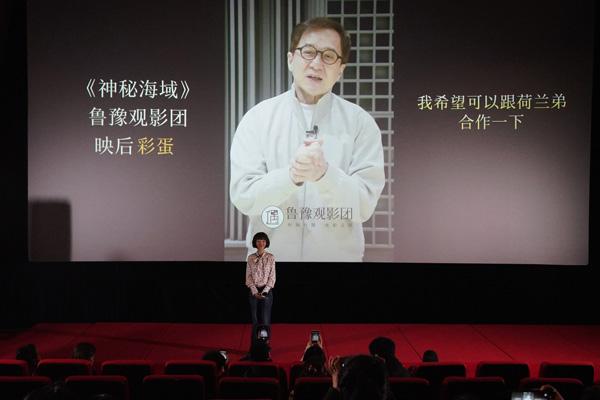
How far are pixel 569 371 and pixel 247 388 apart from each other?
6.88ft

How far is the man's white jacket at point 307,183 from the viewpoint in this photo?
23.8 ft

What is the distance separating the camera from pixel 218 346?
6.89 metres

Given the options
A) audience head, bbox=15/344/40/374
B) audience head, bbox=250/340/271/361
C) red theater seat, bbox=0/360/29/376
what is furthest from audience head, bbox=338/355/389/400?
audience head, bbox=15/344/40/374

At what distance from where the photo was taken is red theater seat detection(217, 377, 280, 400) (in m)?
3.55

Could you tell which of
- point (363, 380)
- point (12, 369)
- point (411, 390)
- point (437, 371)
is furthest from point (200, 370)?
point (363, 380)

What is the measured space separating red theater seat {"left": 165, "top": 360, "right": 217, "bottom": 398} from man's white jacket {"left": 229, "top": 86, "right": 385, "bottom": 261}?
3269 mm

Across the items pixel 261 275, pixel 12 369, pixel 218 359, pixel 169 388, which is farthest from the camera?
pixel 261 275

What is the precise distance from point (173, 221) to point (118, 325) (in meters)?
1.41

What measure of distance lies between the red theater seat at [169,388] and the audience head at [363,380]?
1464mm

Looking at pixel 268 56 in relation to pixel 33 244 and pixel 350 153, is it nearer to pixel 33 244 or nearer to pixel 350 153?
pixel 350 153

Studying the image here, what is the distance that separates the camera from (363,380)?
7.38 ft

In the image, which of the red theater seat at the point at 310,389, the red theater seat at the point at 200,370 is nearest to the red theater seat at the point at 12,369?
the red theater seat at the point at 200,370

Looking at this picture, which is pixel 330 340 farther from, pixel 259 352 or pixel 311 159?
pixel 259 352

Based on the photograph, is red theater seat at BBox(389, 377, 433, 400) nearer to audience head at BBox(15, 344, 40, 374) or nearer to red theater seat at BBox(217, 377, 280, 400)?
red theater seat at BBox(217, 377, 280, 400)
